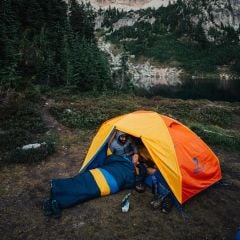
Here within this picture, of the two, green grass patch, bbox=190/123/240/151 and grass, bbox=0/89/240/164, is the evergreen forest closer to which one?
grass, bbox=0/89/240/164

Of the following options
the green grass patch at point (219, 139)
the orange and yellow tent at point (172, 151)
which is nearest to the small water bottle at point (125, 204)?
the orange and yellow tent at point (172, 151)

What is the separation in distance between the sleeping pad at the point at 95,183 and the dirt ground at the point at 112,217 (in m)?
0.24

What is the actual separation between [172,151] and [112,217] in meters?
2.63

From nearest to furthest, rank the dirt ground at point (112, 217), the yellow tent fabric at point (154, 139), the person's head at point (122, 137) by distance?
1. the dirt ground at point (112, 217)
2. the yellow tent fabric at point (154, 139)
3. the person's head at point (122, 137)

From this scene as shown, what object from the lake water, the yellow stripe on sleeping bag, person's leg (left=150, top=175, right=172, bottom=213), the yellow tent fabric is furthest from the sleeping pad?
the lake water

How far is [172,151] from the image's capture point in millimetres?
9625

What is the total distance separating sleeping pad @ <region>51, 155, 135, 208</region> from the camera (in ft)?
28.7

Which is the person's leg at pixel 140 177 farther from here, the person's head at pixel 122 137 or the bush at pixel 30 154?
the bush at pixel 30 154

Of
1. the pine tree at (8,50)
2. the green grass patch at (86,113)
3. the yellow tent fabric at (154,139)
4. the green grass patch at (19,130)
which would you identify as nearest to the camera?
the yellow tent fabric at (154,139)

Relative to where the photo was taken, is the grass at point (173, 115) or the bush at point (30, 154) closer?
the bush at point (30, 154)

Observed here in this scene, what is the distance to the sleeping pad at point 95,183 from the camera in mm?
8734

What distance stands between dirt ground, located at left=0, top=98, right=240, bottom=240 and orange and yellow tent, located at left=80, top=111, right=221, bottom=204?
49 centimetres

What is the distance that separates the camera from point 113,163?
10.4m

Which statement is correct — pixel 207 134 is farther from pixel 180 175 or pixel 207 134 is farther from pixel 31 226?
pixel 31 226
